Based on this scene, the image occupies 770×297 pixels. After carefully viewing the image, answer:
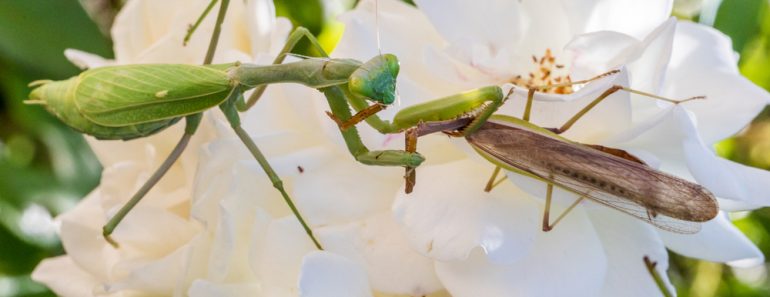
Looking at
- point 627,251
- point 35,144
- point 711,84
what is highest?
point 711,84

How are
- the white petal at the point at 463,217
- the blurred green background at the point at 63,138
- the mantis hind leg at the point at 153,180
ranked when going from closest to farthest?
the white petal at the point at 463,217, the mantis hind leg at the point at 153,180, the blurred green background at the point at 63,138

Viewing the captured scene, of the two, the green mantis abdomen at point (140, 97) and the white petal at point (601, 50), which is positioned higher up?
the white petal at point (601, 50)

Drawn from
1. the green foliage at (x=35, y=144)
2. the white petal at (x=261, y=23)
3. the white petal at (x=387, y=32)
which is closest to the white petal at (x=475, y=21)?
the white petal at (x=387, y=32)

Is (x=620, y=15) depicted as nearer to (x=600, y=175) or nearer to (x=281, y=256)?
(x=600, y=175)

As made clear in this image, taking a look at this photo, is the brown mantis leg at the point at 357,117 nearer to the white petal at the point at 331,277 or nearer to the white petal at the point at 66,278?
the white petal at the point at 331,277

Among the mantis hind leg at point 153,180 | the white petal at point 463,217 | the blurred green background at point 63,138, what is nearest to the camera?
the white petal at point 463,217

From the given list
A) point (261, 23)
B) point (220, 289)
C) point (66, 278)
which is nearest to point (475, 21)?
point (261, 23)

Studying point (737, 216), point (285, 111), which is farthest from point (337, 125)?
point (737, 216)

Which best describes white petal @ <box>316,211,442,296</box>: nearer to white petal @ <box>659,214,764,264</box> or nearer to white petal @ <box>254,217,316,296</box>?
white petal @ <box>254,217,316,296</box>

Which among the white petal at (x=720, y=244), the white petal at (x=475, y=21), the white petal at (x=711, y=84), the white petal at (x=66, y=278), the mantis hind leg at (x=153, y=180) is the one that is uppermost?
the white petal at (x=475, y=21)
